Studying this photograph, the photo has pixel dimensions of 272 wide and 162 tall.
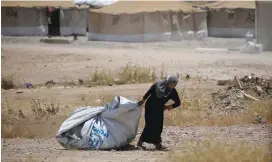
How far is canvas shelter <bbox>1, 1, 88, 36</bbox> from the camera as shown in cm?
3319

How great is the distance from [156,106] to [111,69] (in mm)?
12614

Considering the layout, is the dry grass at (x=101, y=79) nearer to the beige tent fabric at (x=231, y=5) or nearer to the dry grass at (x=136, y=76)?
the dry grass at (x=136, y=76)

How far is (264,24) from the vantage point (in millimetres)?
24672

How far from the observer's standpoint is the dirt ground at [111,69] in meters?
8.49

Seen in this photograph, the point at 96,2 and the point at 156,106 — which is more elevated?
the point at 96,2

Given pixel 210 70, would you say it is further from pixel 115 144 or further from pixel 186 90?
pixel 115 144

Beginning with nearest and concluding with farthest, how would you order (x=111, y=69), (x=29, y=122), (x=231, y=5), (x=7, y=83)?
(x=29, y=122) < (x=7, y=83) < (x=111, y=69) < (x=231, y=5)

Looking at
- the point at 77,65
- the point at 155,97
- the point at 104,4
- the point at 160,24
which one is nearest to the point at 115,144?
the point at 155,97

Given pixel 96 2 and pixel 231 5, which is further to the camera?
pixel 96 2

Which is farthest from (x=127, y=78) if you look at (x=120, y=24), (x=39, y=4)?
(x=39, y=4)

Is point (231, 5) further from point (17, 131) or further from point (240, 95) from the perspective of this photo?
point (17, 131)

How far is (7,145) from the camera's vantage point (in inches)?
364

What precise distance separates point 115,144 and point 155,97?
72 cm

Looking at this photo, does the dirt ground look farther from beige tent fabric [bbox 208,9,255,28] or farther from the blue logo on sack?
beige tent fabric [bbox 208,9,255,28]
